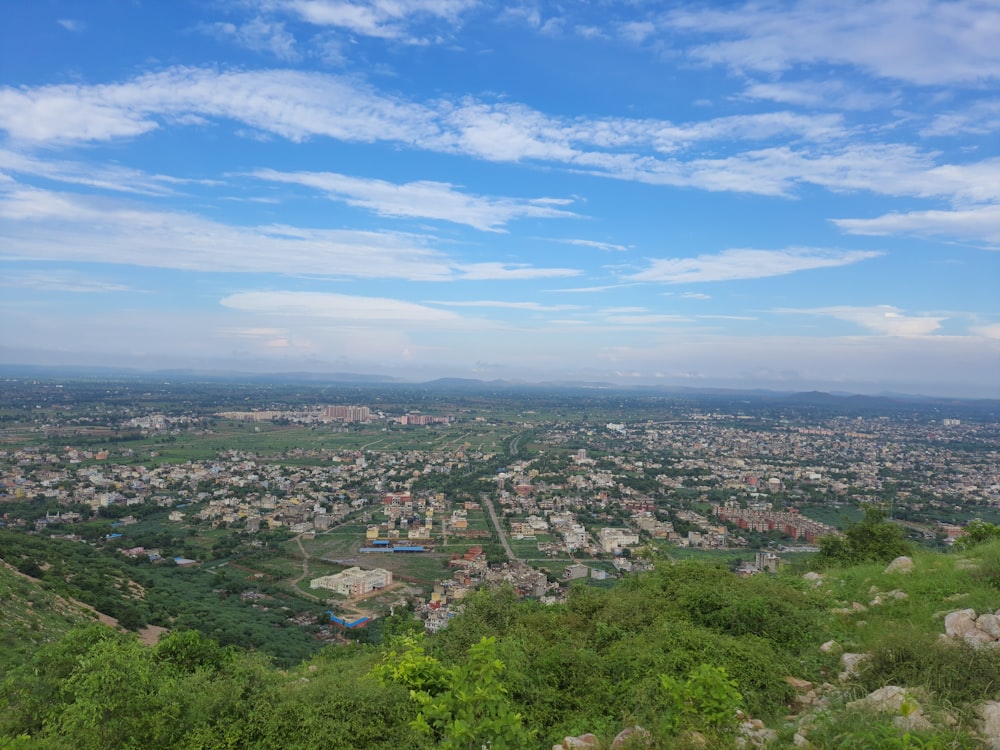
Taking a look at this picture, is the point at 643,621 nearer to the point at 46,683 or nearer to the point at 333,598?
the point at 46,683

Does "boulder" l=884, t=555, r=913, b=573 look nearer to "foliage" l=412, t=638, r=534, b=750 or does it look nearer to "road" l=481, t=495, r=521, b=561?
"foliage" l=412, t=638, r=534, b=750

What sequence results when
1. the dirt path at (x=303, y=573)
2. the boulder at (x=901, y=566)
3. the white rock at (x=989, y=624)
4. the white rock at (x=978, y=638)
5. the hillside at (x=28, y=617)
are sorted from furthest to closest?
1. the dirt path at (x=303, y=573)
2. the hillside at (x=28, y=617)
3. the boulder at (x=901, y=566)
4. the white rock at (x=989, y=624)
5. the white rock at (x=978, y=638)

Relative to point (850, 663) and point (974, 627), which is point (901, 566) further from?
point (850, 663)

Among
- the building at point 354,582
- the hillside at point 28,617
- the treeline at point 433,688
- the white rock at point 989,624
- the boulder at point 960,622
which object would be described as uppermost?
the white rock at point 989,624

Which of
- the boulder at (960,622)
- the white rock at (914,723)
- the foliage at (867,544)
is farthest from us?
the foliage at (867,544)

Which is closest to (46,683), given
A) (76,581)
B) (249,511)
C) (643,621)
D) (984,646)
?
(643,621)

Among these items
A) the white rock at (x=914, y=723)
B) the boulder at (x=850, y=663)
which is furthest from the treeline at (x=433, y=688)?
the white rock at (x=914, y=723)

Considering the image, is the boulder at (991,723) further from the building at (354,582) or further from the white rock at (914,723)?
the building at (354,582)

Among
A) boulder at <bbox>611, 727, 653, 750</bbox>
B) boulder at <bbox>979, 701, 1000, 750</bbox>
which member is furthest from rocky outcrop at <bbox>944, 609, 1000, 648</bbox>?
boulder at <bbox>611, 727, 653, 750</bbox>
